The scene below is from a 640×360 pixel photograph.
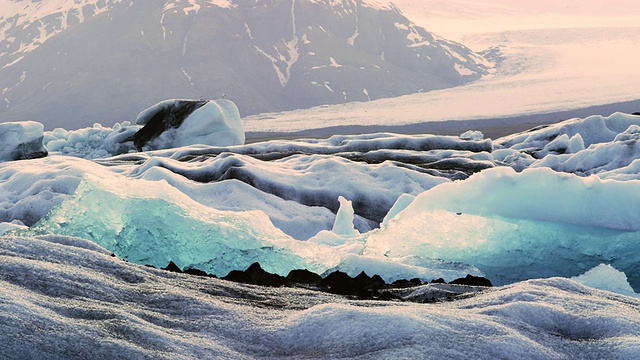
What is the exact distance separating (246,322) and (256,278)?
7.81 feet

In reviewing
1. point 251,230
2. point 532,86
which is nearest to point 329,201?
point 251,230

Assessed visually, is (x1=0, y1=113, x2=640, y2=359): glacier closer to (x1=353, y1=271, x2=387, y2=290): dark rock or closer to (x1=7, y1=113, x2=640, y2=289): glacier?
(x1=7, y1=113, x2=640, y2=289): glacier

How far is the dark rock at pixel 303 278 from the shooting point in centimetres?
638

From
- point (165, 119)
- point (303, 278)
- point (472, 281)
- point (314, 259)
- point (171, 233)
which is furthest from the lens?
point (165, 119)

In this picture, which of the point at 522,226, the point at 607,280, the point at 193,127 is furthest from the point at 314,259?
the point at 193,127

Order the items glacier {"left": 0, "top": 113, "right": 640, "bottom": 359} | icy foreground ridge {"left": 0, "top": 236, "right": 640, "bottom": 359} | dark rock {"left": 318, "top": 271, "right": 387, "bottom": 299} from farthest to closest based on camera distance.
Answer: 1. dark rock {"left": 318, "top": 271, "right": 387, "bottom": 299}
2. glacier {"left": 0, "top": 113, "right": 640, "bottom": 359}
3. icy foreground ridge {"left": 0, "top": 236, "right": 640, "bottom": 359}

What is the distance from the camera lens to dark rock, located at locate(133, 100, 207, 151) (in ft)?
118

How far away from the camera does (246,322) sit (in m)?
4.26

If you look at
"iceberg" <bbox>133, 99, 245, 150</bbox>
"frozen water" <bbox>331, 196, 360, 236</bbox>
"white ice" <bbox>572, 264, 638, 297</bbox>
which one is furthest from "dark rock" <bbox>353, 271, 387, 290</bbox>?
"iceberg" <bbox>133, 99, 245, 150</bbox>

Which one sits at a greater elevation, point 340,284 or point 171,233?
point 340,284

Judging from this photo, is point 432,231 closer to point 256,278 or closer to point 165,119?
point 256,278

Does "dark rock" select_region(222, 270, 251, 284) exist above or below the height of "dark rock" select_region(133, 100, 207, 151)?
above

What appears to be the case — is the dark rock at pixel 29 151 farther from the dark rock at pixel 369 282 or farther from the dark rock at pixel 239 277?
the dark rock at pixel 369 282

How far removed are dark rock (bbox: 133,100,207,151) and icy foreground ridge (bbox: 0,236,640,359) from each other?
31.6 metres
